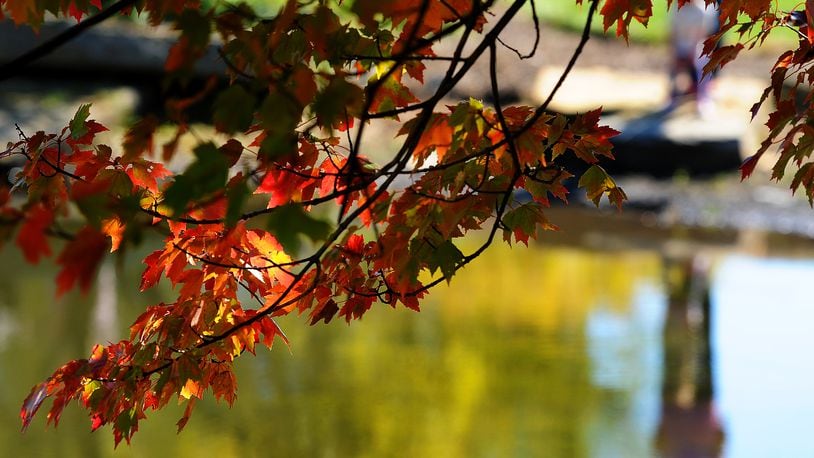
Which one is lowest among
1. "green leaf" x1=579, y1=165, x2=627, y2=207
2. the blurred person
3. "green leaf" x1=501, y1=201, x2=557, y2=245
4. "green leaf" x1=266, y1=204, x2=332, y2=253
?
"green leaf" x1=266, y1=204, x2=332, y2=253

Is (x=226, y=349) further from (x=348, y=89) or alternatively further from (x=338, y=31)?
(x=348, y=89)

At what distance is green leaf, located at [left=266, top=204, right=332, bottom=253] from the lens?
50.1 inches

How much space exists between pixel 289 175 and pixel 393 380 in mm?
3004

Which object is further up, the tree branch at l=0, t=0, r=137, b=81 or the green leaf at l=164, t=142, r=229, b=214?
the tree branch at l=0, t=0, r=137, b=81

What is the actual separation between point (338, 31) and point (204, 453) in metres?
2.65

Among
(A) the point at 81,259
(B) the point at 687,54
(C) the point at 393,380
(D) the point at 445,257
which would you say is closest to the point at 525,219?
(D) the point at 445,257

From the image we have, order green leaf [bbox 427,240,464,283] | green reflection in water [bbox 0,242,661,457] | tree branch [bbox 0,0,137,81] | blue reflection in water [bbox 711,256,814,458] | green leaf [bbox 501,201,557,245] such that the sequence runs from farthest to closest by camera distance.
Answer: blue reflection in water [bbox 711,256,814,458], green reflection in water [bbox 0,242,661,457], green leaf [bbox 501,201,557,245], green leaf [bbox 427,240,464,283], tree branch [bbox 0,0,137,81]

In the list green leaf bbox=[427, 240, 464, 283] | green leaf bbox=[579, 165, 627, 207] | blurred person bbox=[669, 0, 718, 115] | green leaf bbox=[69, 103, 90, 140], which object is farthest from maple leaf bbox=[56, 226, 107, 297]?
blurred person bbox=[669, 0, 718, 115]

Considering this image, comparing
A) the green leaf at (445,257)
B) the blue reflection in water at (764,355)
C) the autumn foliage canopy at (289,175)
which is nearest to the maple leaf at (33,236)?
the autumn foliage canopy at (289,175)

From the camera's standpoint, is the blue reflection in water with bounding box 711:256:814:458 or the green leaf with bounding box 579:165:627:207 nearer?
the green leaf with bounding box 579:165:627:207

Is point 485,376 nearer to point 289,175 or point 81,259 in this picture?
point 289,175

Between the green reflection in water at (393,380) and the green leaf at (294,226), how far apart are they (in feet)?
9.44

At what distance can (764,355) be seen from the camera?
5.23m

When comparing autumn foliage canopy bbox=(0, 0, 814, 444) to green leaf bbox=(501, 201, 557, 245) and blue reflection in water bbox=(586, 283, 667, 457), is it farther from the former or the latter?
blue reflection in water bbox=(586, 283, 667, 457)
